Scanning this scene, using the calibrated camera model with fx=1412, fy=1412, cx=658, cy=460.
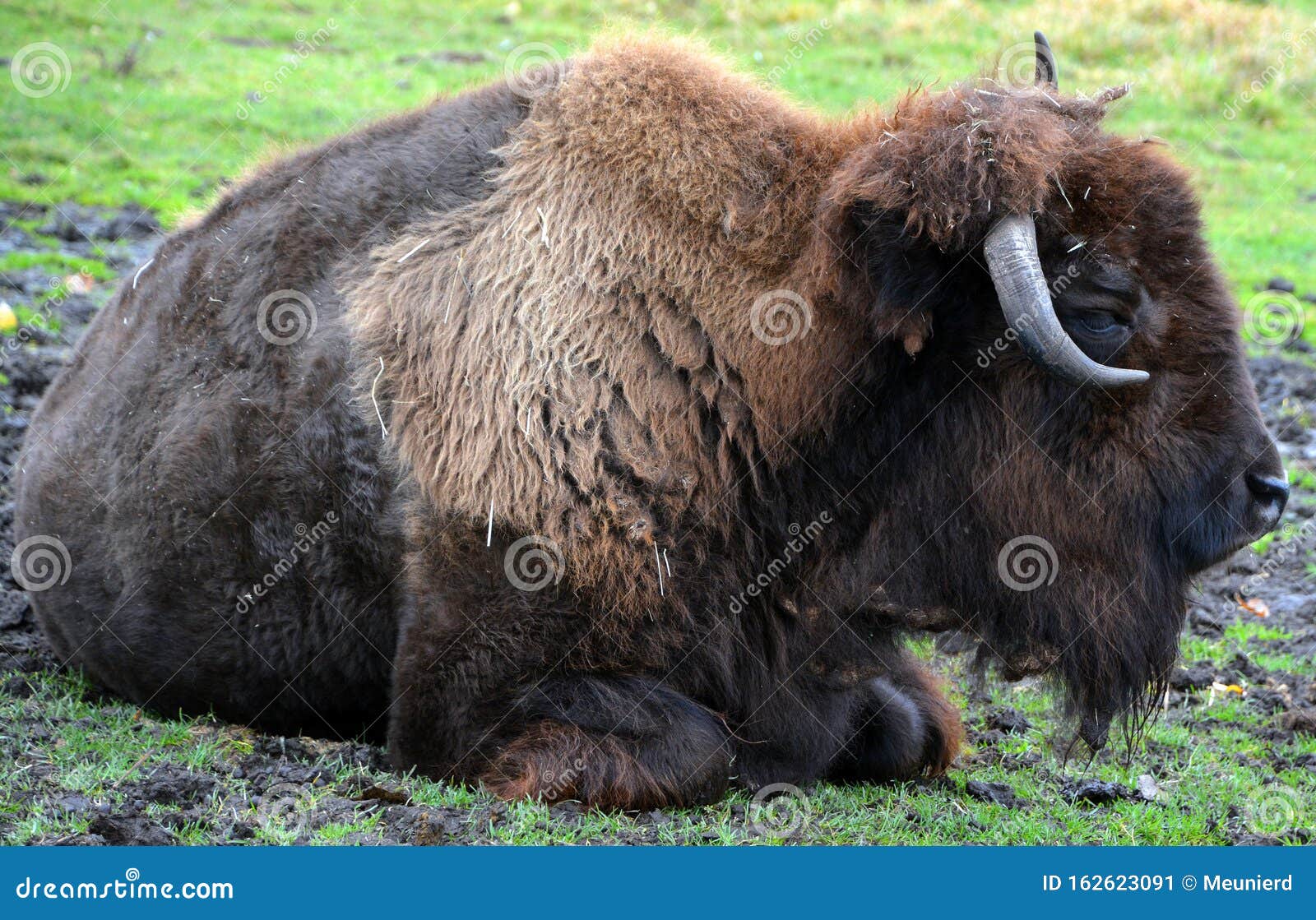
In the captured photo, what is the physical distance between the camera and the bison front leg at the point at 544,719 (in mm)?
4016

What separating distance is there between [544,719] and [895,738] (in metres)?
1.28

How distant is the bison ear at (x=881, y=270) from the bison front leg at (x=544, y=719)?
4.00 ft

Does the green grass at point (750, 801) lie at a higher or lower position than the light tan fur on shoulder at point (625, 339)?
lower

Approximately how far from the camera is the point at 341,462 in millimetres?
4445

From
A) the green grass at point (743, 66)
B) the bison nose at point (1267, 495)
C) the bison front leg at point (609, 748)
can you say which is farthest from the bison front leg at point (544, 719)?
the bison nose at point (1267, 495)

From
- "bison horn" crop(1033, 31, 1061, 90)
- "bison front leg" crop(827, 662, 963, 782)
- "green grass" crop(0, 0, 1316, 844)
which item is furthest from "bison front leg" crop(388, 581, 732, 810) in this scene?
"bison horn" crop(1033, 31, 1061, 90)

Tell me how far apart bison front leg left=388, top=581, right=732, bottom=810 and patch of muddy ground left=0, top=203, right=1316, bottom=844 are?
97 mm

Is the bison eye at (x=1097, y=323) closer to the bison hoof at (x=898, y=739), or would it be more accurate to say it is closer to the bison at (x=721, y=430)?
the bison at (x=721, y=430)

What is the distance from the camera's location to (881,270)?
3.94 m

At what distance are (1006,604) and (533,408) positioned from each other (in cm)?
153

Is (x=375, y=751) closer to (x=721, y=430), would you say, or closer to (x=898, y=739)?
(x=721, y=430)

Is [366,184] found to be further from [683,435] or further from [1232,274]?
[1232,274]

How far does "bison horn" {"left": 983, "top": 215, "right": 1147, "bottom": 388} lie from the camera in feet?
12.2

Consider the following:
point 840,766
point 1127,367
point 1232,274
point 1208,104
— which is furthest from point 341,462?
point 1208,104
